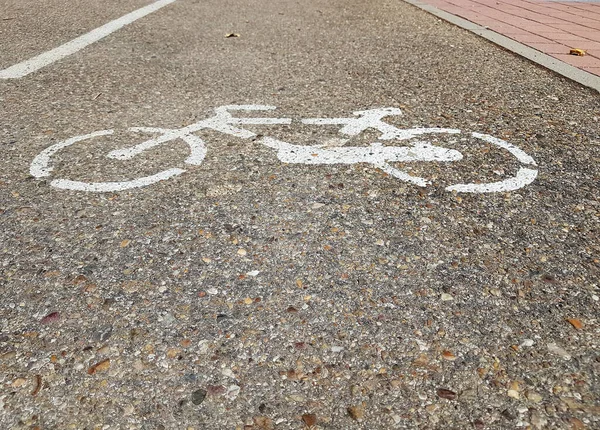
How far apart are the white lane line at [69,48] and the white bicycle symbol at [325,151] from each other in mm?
1564

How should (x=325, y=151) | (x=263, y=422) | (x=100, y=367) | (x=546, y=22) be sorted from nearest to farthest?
(x=263, y=422)
(x=100, y=367)
(x=325, y=151)
(x=546, y=22)

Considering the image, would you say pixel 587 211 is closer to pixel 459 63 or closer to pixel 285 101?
pixel 285 101

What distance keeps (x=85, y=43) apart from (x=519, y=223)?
13.8 feet

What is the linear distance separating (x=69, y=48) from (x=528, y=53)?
3749mm

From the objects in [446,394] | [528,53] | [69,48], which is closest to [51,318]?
[446,394]

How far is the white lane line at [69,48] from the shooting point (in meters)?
4.44

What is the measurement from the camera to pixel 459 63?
4820 millimetres

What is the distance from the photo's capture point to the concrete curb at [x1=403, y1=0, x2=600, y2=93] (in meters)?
4.34

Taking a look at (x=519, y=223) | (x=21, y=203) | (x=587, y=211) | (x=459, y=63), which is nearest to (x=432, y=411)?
(x=519, y=223)

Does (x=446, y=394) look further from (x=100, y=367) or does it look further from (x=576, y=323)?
(x=100, y=367)

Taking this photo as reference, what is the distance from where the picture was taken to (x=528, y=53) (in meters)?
5.01

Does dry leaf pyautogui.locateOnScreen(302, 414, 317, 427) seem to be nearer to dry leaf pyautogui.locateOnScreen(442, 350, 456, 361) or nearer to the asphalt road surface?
the asphalt road surface

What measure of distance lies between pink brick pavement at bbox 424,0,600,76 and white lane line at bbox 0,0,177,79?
3396mm

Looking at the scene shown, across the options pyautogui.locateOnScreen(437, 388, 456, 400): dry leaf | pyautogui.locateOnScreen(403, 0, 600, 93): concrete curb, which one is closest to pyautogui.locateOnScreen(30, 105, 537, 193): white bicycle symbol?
pyautogui.locateOnScreen(437, 388, 456, 400): dry leaf
